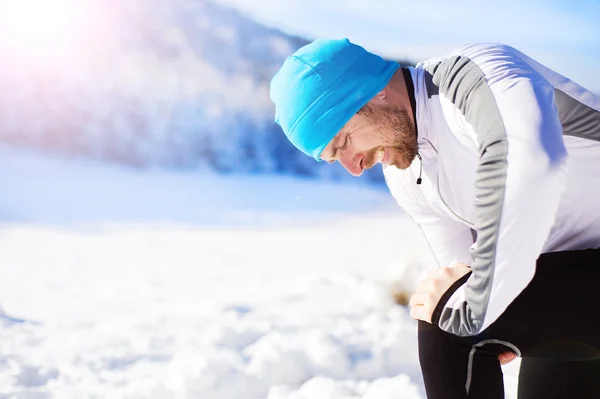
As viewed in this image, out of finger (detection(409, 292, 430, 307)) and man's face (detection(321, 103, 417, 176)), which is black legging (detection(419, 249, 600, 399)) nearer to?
finger (detection(409, 292, 430, 307))

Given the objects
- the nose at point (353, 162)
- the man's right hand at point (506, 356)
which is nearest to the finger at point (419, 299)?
the man's right hand at point (506, 356)

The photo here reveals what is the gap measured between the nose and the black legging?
38 cm

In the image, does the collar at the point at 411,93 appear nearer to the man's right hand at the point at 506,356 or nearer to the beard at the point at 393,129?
the beard at the point at 393,129

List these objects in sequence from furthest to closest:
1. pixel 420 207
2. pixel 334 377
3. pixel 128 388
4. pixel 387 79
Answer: pixel 128 388 < pixel 334 377 < pixel 420 207 < pixel 387 79

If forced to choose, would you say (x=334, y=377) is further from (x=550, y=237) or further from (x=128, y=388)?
(x=550, y=237)

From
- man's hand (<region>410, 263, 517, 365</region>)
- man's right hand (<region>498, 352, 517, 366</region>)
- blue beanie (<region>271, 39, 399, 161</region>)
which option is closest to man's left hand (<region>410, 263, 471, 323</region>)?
man's hand (<region>410, 263, 517, 365</region>)

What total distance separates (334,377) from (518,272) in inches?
104

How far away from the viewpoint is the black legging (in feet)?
3.29

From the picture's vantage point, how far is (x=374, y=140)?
126cm

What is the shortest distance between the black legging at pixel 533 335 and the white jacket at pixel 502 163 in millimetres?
89

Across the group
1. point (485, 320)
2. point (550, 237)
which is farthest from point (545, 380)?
point (485, 320)

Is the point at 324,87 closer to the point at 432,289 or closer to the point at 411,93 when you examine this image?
the point at 411,93

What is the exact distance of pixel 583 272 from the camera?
1027mm

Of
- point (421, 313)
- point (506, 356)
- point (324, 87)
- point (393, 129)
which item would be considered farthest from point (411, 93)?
point (506, 356)
